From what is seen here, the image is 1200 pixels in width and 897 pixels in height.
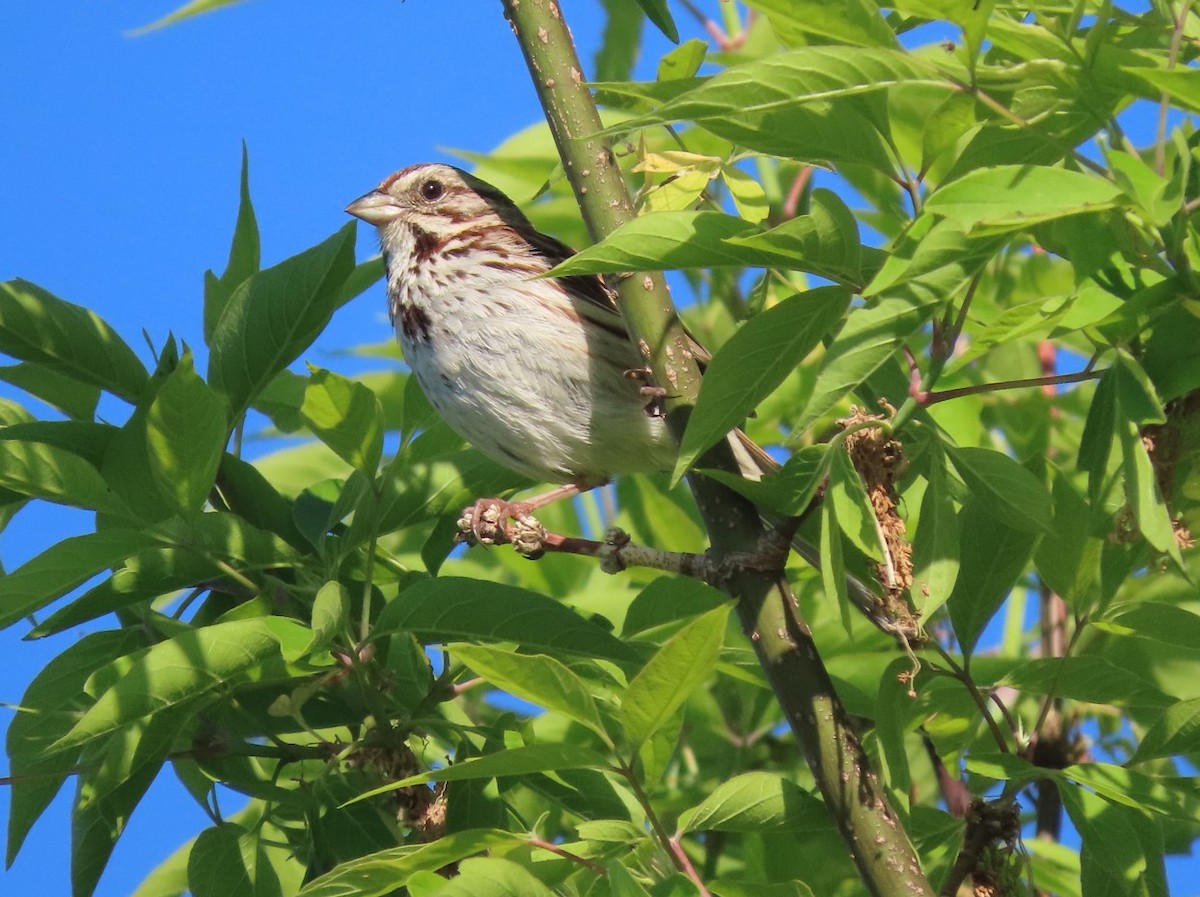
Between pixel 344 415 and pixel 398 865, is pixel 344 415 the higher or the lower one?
the higher one

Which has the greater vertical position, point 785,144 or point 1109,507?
point 785,144

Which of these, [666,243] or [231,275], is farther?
[231,275]

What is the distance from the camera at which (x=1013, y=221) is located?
156 cm

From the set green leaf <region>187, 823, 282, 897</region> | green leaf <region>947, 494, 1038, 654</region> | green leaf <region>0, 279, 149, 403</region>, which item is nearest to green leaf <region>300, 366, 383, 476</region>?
green leaf <region>0, 279, 149, 403</region>

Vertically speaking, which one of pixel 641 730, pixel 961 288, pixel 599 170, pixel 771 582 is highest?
pixel 599 170

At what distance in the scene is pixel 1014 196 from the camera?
1.63m

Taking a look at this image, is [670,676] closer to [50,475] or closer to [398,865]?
[398,865]

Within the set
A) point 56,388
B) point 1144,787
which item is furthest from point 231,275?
point 1144,787

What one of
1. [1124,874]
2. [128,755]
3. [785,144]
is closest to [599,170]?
[785,144]

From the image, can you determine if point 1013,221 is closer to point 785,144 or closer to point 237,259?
point 785,144

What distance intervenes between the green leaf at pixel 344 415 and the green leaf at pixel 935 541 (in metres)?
1.07

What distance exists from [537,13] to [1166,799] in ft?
5.59

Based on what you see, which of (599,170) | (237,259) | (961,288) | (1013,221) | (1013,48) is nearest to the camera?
(1013,221)

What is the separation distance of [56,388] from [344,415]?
2.55 feet
